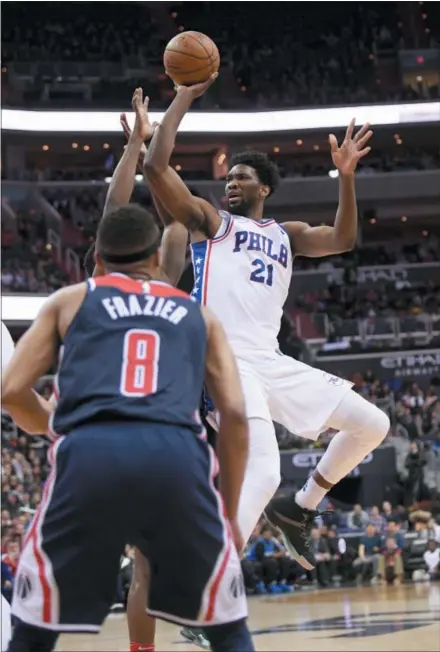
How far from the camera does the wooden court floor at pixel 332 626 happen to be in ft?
30.8

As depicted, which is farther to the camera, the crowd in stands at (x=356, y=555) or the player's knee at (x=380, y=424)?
the crowd in stands at (x=356, y=555)

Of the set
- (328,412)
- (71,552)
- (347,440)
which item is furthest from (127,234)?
(347,440)

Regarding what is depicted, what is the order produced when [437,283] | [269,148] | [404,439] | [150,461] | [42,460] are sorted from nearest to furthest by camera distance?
1. [150,461]
2. [42,460]
3. [404,439]
4. [437,283]
5. [269,148]

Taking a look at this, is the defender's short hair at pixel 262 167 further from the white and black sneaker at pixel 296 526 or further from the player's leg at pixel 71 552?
the player's leg at pixel 71 552

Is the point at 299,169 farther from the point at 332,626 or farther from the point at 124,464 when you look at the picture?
the point at 124,464

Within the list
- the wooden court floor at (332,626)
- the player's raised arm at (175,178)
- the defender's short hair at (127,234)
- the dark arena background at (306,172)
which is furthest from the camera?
the dark arena background at (306,172)

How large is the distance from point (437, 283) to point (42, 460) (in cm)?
1428

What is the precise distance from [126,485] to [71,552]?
11.1 inches

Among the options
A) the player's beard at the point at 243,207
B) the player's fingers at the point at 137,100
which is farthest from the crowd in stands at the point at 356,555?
the player's fingers at the point at 137,100

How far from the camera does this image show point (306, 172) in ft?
112

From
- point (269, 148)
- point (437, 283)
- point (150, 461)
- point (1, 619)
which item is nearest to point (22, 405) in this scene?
point (150, 461)

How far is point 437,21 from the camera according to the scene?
38125mm

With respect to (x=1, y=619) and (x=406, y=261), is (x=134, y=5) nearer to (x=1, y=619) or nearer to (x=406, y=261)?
(x=406, y=261)

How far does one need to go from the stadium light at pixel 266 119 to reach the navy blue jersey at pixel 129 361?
30.1 metres
